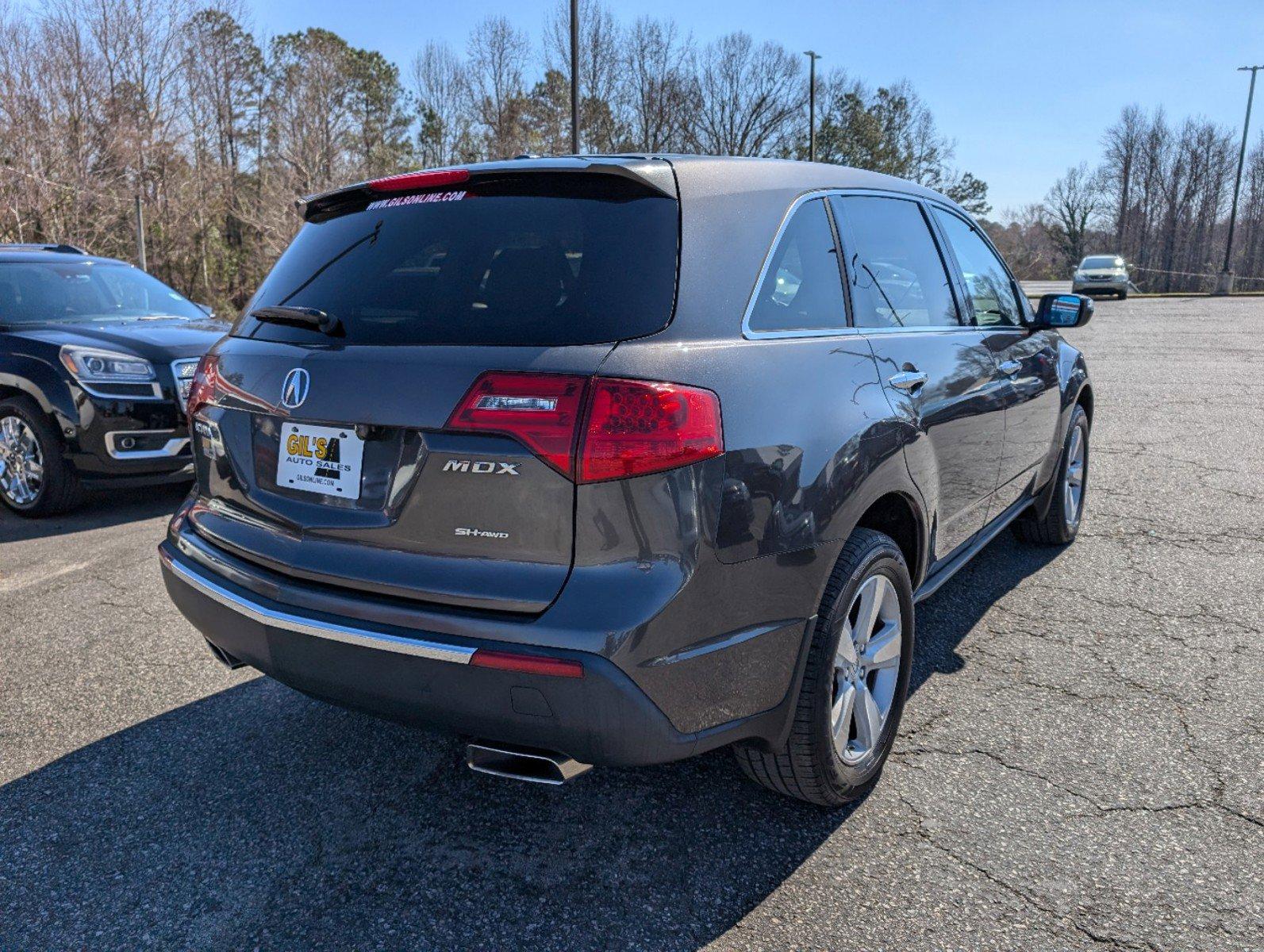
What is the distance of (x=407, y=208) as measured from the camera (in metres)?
2.52

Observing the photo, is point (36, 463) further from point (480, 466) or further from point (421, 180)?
point (480, 466)

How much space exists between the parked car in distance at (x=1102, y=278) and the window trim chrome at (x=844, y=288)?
120ft

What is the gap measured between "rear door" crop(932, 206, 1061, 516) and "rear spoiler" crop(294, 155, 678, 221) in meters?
1.78

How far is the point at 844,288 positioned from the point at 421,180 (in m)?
1.23

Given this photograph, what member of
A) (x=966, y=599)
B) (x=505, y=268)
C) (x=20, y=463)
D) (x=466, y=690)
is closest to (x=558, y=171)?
(x=505, y=268)

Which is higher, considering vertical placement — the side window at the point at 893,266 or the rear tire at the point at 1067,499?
the side window at the point at 893,266

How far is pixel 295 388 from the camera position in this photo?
89.4 inches

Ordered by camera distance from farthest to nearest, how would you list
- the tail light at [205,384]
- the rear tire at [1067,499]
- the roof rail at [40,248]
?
the roof rail at [40,248], the rear tire at [1067,499], the tail light at [205,384]

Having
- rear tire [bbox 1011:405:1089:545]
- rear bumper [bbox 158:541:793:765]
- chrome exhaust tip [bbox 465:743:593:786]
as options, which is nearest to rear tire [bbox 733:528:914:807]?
rear bumper [bbox 158:541:793:765]

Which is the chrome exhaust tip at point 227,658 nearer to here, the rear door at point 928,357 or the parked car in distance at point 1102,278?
the rear door at point 928,357

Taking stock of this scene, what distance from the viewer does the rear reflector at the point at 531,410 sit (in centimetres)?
192

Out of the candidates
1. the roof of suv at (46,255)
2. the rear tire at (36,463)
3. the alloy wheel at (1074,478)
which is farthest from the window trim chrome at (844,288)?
the roof of suv at (46,255)

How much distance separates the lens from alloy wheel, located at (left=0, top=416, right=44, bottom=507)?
5.85 metres

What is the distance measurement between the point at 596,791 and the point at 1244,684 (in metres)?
2.37
